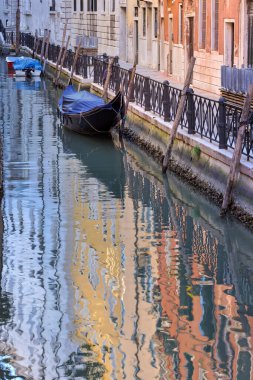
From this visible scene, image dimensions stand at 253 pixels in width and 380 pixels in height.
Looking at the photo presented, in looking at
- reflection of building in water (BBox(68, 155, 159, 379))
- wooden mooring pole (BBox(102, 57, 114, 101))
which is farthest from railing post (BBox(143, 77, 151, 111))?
reflection of building in water (BBox(68, 155, 159, 379))

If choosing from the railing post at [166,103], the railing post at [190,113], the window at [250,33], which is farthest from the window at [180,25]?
the railing post at [190,113]

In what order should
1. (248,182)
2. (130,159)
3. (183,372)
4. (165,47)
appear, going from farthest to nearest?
(165,47) < (130,159) < (248,182) < (183,372)

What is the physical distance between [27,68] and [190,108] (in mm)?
24822

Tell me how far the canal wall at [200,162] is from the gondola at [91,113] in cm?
111

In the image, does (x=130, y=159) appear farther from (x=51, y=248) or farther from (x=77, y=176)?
(x=51, y=248)

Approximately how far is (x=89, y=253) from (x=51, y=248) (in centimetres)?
48

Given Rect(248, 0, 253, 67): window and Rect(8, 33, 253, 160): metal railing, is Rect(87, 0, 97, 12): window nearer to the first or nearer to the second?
Rect(8, 33, 253, 160): metal railing

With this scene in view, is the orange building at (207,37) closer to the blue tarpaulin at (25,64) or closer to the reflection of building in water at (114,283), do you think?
the reflection of building in water at (114,283)

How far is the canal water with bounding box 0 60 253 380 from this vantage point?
8.95 m

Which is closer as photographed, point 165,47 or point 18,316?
point 18,316

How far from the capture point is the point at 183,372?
8.63 m

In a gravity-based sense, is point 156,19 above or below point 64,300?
above

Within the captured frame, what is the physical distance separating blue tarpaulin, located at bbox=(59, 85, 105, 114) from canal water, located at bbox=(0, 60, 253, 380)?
4.21 metres

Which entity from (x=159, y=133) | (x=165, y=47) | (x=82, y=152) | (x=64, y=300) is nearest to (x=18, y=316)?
(x=64, y=300)
